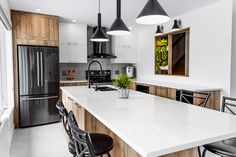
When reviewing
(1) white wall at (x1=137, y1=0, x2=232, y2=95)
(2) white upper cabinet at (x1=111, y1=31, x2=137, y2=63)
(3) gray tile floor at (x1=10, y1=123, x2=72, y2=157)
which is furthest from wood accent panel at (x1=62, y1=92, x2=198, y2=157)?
(2) white upper cabinet at (x1=111, y1=31, x2=137, y2=63)

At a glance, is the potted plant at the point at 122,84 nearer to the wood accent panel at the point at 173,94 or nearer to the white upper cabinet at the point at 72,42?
the wood accent panel at the point at 173,94

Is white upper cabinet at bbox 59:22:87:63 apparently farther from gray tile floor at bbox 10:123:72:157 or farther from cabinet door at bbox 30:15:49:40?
gray tile floor at bbox 10:123:72:157

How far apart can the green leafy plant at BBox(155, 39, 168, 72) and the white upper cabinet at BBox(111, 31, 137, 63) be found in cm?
108

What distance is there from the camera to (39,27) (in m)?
4.39

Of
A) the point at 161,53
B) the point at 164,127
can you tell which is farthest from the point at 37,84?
the point at 164,127

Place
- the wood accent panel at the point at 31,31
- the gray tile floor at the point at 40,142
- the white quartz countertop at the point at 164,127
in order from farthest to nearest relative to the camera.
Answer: the wood accent panel at the point at 31,31 < the gray tile floor at the point at 40,142 < the white quartz countertop at the point at 164,127

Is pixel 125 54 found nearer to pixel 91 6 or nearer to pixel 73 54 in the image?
pixel 73 54

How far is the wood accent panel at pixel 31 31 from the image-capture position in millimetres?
4129

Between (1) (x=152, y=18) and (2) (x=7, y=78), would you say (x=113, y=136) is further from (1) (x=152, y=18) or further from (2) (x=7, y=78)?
(2) (x=7, y=78)

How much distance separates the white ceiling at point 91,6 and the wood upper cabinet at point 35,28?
0.64 ft

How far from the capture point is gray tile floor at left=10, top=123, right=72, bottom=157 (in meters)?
2.91

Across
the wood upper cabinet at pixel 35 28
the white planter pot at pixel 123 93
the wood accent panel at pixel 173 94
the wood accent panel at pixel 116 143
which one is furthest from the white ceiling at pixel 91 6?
the wood accent panel at pixel 116 143

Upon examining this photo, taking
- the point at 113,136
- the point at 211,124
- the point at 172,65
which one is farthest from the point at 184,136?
the point at 172,65

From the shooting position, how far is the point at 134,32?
20.7 feet
